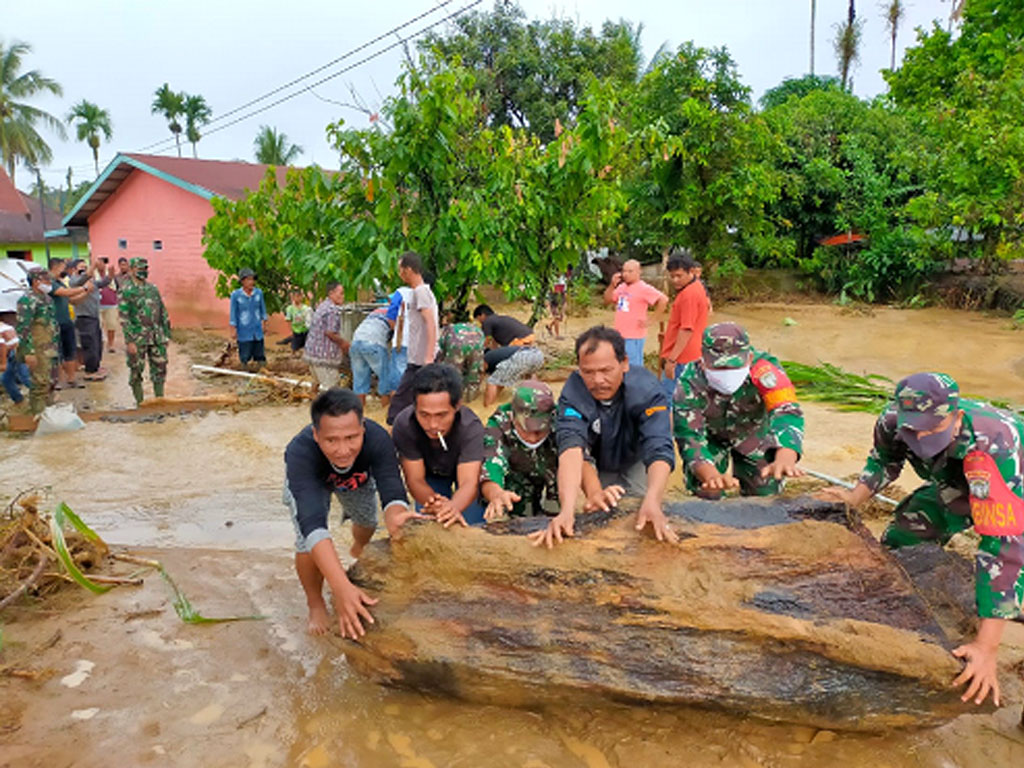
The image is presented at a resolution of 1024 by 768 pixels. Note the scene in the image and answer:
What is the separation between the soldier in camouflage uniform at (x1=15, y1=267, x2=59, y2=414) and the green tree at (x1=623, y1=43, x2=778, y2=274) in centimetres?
898

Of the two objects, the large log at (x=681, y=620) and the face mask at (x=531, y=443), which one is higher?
the face mask at (x=531, y=443)

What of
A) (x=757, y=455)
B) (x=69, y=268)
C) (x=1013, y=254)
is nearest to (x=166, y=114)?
(x=69, y=268)

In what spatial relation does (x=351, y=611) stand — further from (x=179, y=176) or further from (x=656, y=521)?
(x=179, y=176)

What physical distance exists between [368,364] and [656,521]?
4.56 metres

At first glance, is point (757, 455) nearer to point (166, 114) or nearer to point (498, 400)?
point (498, 400)

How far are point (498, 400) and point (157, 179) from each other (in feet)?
40.0

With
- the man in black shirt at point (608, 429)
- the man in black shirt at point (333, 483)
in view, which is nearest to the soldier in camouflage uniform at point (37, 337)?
the man in black shirt at point (333, 483)

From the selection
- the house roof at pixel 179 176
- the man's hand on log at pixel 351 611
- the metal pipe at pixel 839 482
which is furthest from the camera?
the house roof at pixel 179 176

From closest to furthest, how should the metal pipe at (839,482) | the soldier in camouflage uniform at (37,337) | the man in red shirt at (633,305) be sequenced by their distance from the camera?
the metal pipe at (839,482) → the man in red shirt at (633,305) → the soldier in camouflage uniform at (37,337)

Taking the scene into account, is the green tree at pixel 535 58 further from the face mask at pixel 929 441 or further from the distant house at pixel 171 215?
the face mask at pixel 929 441

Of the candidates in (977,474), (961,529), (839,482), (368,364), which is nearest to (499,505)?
(977,474)

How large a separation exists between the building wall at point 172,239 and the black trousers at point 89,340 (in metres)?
5.37

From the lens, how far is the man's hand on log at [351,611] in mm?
A: 2668

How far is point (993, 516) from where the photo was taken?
2.33 m
